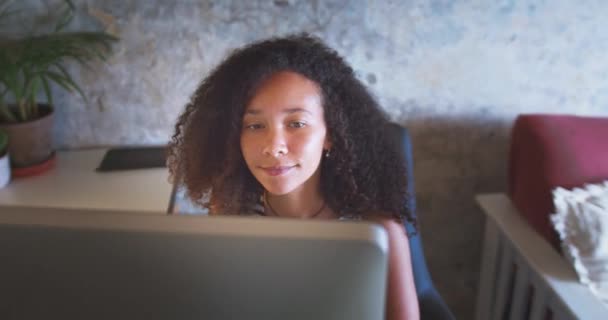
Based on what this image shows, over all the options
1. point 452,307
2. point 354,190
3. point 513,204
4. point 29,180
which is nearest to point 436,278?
point 452,307

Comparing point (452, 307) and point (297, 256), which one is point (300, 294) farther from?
point (452, 307)

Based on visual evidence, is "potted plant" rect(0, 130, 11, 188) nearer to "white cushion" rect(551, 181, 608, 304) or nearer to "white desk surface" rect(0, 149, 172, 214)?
"white desk surface" rect(0, 149, 172, 214)

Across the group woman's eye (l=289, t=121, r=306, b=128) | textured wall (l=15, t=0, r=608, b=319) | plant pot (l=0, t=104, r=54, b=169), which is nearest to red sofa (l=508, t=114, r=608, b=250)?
textured wall (l=15, t=0, r=608, b=319)

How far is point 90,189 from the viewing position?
1.27 metres

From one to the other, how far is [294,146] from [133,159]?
675 mm

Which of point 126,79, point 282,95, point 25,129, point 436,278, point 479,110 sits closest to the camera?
point 282,95

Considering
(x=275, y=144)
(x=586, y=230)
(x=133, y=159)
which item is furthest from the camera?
(x=133, y=159)

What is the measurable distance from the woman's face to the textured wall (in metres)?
0.57

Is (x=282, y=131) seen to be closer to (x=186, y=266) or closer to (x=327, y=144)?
(x=327, y=144)

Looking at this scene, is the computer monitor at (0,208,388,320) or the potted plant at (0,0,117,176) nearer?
the computer monitor at (0,208,388,320)

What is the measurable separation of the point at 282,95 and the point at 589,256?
0.75 meters

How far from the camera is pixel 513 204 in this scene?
1.45m

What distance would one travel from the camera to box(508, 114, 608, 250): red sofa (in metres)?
1.26

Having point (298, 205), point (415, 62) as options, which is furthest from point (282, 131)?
point (415, 62)
